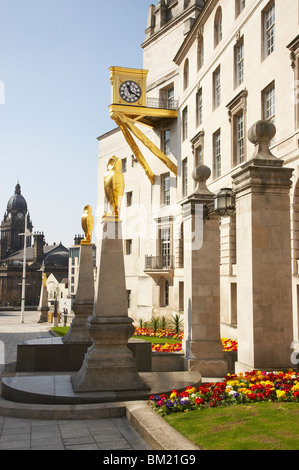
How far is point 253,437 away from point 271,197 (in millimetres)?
5085

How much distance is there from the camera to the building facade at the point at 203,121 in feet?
53.0

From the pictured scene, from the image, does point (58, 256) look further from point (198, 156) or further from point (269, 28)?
point (269, 28)

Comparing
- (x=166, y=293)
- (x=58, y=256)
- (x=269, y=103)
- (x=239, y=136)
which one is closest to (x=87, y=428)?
(x=269, y=103)

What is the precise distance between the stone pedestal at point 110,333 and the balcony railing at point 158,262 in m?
21.8

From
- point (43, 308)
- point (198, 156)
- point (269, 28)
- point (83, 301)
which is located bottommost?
point (43, 308)

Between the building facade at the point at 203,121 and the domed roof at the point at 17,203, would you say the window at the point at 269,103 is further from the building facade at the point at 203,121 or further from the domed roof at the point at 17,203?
the domed roof at the point at 17,203

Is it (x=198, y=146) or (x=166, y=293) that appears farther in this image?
(x=166, y=293)

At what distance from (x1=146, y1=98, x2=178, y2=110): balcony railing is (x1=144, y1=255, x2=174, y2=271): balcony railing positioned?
997cm

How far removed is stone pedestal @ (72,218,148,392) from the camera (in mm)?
8609

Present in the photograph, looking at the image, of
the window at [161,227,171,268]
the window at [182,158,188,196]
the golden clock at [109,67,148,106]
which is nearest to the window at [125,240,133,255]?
the window at [161,227,171,268]

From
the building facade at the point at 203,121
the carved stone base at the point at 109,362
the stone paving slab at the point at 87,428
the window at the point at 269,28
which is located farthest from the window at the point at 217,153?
the stone paving slab at the point at 87,428

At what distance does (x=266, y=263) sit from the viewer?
9281 millimetres

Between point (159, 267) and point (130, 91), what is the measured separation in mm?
11691

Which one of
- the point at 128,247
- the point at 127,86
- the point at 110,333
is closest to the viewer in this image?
the point at 110,333
